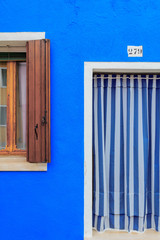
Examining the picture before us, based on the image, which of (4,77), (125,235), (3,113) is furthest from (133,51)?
(125,235)

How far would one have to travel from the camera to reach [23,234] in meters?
2.62

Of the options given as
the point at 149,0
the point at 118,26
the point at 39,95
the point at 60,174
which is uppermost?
the point at 149,0

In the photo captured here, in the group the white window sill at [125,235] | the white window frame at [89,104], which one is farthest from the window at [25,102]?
the white window sill at [125,235]

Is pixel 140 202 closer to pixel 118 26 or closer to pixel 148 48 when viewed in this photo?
pixel 148 48

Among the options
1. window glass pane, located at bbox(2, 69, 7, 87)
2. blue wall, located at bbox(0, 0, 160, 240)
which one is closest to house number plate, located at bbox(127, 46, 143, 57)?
blue wall, located at bbox(0, 0, 160, 240)

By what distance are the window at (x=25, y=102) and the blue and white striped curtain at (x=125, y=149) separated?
655 millimetres

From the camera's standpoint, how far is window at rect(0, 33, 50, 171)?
2.52 m

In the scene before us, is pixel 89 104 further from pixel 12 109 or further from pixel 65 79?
pixel 12 109

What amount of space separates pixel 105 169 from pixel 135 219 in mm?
740

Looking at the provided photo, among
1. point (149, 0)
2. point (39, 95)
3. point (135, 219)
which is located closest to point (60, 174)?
point (39, 95)

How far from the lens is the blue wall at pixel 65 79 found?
2.57 metres

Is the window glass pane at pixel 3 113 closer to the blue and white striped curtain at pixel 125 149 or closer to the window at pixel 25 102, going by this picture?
the window at pixel 25 102

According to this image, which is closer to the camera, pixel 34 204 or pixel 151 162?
pixel 34 204

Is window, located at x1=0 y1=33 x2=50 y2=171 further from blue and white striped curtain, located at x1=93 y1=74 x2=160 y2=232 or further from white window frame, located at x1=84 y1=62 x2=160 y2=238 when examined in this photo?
blue and white striped curtain, located at x1=93 y1=74 x2=160 y2=232
